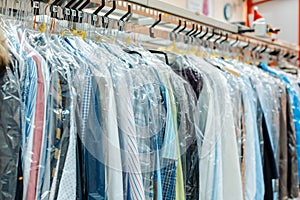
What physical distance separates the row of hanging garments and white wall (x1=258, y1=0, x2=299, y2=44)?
74.2 inches

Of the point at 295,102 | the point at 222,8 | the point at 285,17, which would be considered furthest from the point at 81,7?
the point at 285,17

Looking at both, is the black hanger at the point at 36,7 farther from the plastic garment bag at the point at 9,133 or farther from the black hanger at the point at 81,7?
the plastic garment bag at the point at 9,133

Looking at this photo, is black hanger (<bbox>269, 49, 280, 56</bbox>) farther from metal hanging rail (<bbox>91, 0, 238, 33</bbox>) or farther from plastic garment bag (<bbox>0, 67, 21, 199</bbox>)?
plastic garment bag (<bbox>0, 67, 21, 199</bbox>)

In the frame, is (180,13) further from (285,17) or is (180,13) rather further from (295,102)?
(285,17)

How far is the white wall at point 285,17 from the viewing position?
3.18m

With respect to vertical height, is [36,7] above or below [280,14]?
below

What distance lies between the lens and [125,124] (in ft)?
3.14

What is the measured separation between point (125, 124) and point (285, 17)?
2.72 m

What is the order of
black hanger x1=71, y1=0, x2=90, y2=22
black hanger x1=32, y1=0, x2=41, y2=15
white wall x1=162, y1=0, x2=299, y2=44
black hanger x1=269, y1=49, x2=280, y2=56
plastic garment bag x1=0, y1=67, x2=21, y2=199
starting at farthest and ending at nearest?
1. white wall x1=162, y1=0, x2=299, y2=44
2. black hanger x1=269, y1=49, x2=280, y2=56
3. black hanger x1=71, y1=0, x2=90, y2=22
4. black hanger x1=32, y1=0, x2=41, y2=15
5. plastic garment bag x1=0, y1=67, x2=21, y2=199

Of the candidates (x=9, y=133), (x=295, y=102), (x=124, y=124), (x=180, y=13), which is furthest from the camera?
(x=295, y=102)

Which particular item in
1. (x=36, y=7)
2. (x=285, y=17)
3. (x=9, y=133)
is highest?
(x=285, y=17)

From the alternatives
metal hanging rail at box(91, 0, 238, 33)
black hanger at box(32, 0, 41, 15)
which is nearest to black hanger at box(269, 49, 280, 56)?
metal hanging rail at box(91, 0, 238, 33)

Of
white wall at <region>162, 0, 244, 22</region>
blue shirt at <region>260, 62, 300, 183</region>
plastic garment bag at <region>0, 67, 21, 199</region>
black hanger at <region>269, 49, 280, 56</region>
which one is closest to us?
plastic garment bag at <region>0, 67, 21, 199</region>

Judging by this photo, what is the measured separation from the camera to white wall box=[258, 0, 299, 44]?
318cm
